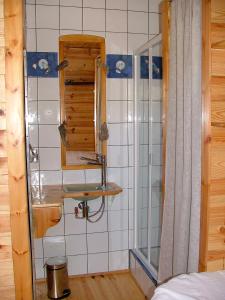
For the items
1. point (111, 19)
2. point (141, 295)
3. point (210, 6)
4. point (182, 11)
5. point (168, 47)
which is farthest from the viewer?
point (111, 19)

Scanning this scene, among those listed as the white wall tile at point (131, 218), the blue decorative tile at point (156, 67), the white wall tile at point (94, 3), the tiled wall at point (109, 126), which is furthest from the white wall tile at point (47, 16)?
the white wall tile at point (131, 218)

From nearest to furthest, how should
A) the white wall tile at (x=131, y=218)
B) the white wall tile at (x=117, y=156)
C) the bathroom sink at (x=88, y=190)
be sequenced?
the bathroom sink at (x=88, y=190), the white wall tile at (x=117, y=156), the white wall tile at (x=131, y=218)

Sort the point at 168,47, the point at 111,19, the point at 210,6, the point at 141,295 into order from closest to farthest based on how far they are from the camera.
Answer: the point at 210,6, the point at 168,47, the point at 141,295, the point at 111,19

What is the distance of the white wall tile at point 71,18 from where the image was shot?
2.52m

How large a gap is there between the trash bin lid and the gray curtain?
961 millimetres

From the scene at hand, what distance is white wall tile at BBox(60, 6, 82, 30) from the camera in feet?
8.25

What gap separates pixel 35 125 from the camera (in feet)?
8.29

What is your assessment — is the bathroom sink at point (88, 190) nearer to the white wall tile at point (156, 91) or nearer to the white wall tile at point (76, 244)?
the white wall tile at point (76, 244)

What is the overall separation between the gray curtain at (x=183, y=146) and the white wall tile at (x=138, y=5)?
981mm

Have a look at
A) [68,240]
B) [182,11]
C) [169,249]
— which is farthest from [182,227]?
[68,240]

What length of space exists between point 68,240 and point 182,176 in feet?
4.65

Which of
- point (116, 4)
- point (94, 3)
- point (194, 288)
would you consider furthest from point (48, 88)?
point (194, 288)

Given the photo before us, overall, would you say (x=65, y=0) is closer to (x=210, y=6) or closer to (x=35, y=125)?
(x=35, y=125)

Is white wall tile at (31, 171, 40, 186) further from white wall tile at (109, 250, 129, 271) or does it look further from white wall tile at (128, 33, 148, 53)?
white wall tile at (128, 33, 148, 53)
